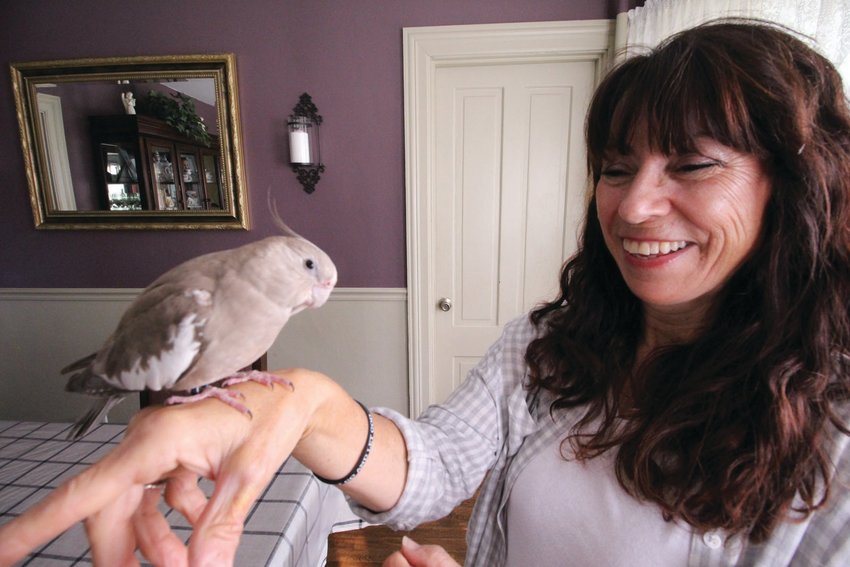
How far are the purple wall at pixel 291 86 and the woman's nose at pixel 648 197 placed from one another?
1.71 meters

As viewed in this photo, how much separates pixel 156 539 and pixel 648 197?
793mm

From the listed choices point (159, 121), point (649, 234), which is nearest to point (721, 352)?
point (649, 234)

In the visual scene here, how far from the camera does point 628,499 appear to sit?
25.0 inches

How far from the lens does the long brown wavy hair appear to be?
551 millimetres

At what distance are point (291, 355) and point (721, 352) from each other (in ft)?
7.25

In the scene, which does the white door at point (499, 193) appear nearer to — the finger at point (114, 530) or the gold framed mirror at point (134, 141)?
the gold framed mirror at point (134, 141)

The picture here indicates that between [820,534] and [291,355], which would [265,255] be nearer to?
[820,534]

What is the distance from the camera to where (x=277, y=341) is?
7.80 ft

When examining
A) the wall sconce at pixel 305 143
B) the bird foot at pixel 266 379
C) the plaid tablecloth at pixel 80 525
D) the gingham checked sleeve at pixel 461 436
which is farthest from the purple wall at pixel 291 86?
the bird foot at pixel 266 379

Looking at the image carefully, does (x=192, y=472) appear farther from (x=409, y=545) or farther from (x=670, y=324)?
(x=670, y=324)

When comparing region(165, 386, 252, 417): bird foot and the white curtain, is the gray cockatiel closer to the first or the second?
region(165, 386, 252, 417): bird foot

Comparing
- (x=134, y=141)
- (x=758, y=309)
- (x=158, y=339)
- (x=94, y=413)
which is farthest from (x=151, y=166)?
(x=758, y=309)

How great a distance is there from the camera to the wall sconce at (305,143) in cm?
212

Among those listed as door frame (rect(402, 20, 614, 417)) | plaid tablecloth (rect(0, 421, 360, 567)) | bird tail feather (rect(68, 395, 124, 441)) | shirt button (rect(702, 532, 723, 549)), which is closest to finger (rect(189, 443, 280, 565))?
bird tail feather (rect(68, 395, 124, 441))
